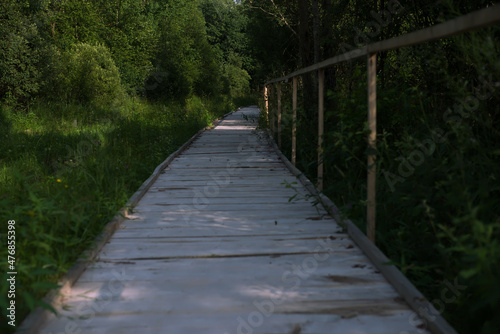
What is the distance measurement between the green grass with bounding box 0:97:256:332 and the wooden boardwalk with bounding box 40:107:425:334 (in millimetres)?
239

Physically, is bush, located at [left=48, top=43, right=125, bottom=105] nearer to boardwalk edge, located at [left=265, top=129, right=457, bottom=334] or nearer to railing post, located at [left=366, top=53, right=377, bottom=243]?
boardwalk edge, located at [left=265, top=129, right=457, bottom=334]

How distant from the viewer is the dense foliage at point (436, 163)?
2549 mm

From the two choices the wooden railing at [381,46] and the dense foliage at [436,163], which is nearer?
the wooden railing at [381,46]

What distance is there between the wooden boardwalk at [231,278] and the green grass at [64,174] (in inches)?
9.4

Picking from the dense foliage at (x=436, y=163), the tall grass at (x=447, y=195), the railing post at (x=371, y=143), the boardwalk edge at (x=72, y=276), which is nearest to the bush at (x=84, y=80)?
the dense foliage at (x=436, y=163)

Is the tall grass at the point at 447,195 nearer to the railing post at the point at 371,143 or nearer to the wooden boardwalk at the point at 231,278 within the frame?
the railing post at the point at 371,143

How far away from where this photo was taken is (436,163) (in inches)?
131

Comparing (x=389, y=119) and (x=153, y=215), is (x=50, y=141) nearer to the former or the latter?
(x=153, y=215)

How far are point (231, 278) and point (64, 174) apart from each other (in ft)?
14.0

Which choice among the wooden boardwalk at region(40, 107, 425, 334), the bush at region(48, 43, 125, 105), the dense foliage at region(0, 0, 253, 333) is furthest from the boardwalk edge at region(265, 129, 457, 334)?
the bush at region(48, 43, 125, 105)

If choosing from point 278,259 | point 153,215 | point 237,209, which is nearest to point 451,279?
point 278,259

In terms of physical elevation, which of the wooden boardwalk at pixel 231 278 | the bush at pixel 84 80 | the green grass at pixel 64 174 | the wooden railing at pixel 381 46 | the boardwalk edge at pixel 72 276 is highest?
→ the bush at pixel 84 80

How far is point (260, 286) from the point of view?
2.90 metres

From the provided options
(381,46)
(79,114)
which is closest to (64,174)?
(381,46)
